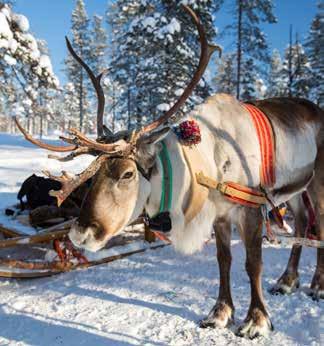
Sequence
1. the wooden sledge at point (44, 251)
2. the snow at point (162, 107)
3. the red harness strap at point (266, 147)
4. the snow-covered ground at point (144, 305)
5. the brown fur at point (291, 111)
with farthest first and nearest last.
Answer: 1. the snow at point (162, 107)
2. the wooden sledge at point (44, 251)
3. the brown fur at point (291, 111)
4. the red harness strap at point (266, 147)
5. the snow-covered ground at point (144, 305)

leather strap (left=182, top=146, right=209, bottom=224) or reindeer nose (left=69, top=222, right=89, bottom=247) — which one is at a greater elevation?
leather strap (left=182, top=146, right=209, bottom=224)

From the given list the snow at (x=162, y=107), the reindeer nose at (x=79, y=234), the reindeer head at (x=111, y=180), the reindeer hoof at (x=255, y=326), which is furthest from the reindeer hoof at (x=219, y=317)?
the snow at (x=162, y=107)

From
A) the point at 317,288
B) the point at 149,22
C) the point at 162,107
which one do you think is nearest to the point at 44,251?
the point at 317,288

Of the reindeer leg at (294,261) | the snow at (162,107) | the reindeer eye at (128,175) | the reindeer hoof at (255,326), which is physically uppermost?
the snow at (162,107)

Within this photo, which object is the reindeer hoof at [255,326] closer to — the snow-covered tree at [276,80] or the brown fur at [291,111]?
the brown fur at [291,111]

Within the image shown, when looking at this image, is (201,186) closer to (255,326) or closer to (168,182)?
(168,182)

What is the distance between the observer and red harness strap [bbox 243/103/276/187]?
3.51 meters

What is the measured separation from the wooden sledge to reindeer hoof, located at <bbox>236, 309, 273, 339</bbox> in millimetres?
2292

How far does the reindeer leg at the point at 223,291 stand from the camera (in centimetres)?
359

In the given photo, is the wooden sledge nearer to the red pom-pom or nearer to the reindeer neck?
the reindeer neck

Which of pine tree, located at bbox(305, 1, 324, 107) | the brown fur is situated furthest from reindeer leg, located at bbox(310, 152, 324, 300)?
pine tree, located at bbox(305, 1, 324, 107)

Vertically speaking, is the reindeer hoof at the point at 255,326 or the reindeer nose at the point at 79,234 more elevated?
the reindeer nose at the point at 79,234

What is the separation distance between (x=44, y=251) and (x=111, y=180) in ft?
11.3

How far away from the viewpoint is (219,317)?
3602 mm
